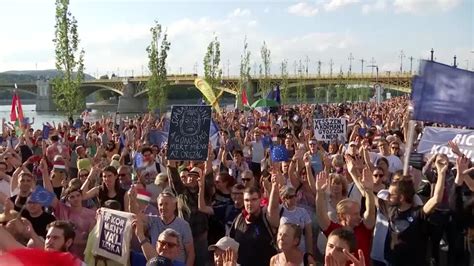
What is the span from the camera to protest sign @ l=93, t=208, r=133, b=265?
18.0 ft

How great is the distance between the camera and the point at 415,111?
258 inches

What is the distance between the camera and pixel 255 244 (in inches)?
236

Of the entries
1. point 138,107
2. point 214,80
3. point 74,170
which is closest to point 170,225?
point 74,170

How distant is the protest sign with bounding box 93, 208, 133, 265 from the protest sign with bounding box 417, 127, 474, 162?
4119mm

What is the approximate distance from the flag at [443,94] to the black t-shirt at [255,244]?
1897mm

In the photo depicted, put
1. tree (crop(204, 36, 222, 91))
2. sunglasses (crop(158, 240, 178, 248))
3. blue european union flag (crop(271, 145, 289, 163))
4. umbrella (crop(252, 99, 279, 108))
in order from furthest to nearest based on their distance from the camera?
tree (crop(204, 36, 222, 91)) → umbrella (crop(252, 99, 279, 108)) → blue european union flag (crop(271, 145, 289, 163)) → sunglasses (crop(158, 240, 178, 248))

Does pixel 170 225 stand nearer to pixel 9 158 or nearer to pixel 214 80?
pixel 9 158

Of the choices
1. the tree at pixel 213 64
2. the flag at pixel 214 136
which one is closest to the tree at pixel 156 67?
the tree at pixel 213 64

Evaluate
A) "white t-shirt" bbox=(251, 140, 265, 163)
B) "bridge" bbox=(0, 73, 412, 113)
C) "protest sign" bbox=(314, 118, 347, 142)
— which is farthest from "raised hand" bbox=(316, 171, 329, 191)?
"bridge" bbox=(0, 73, 412, 113)

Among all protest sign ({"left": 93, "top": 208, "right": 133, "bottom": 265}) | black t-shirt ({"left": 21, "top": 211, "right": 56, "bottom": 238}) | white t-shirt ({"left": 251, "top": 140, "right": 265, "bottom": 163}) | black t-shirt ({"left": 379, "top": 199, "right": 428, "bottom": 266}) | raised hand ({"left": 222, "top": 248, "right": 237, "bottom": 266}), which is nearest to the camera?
raised hand ({"left": 222, "top": 248, "right": 237, "bottom": 266})

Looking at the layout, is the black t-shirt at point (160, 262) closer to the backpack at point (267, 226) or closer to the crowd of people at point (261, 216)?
the crowd of people at point (261, 216)

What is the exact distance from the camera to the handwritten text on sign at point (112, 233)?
5.54m

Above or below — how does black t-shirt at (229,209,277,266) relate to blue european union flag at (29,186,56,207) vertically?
below

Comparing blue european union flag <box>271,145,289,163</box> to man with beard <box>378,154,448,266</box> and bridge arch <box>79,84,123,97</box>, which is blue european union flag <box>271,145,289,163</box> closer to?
man with beard <box>378,154,448,266</box>
